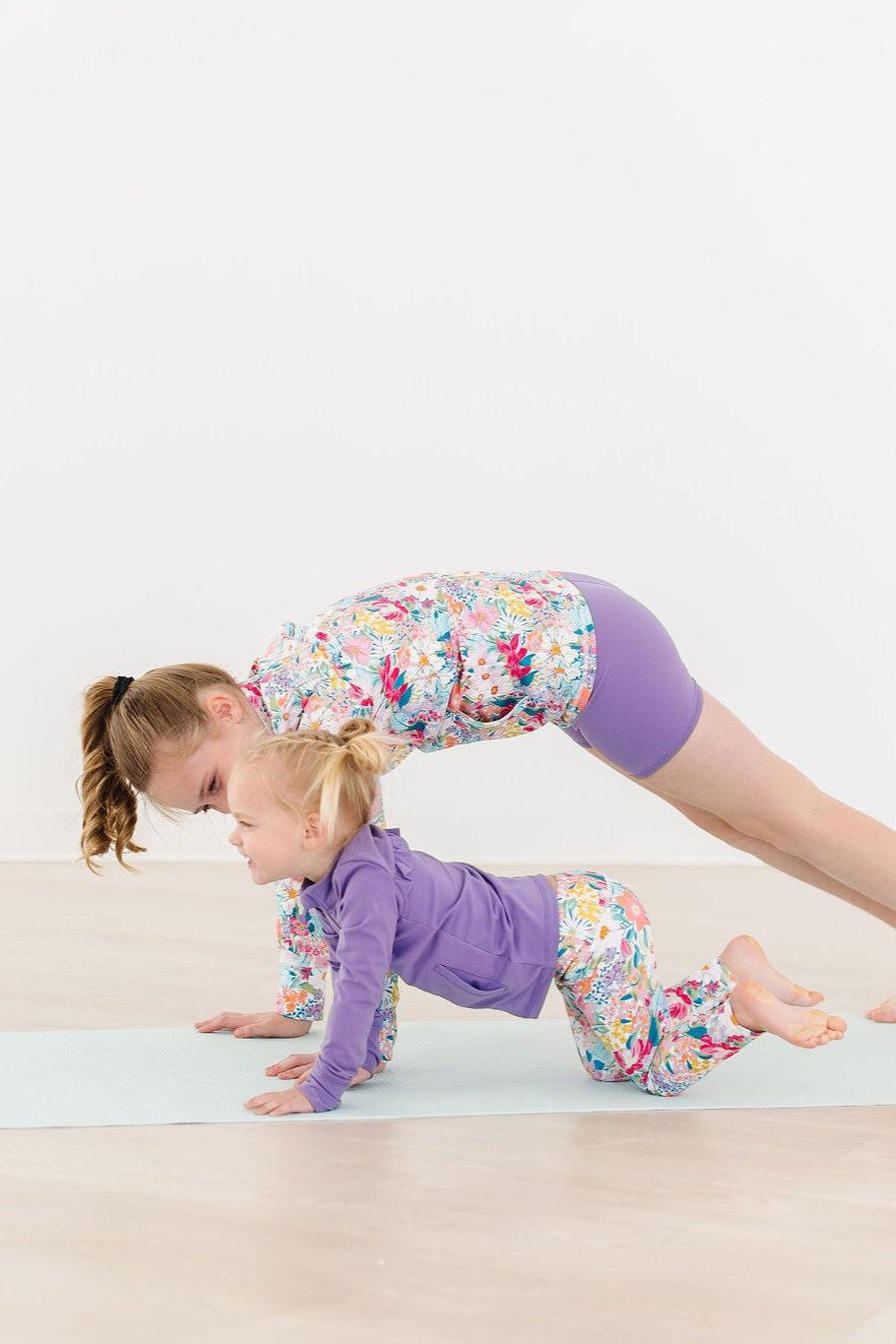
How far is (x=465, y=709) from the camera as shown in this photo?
8.04 ft

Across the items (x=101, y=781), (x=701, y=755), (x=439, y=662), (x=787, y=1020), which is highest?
(x=439, y=662)

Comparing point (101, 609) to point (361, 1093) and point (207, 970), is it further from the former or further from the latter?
point (361, 1093)

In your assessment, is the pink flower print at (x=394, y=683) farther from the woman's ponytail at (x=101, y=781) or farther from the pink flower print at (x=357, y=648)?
the woman's ponytail at (x=101, y=781)

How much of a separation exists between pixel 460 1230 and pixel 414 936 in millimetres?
574

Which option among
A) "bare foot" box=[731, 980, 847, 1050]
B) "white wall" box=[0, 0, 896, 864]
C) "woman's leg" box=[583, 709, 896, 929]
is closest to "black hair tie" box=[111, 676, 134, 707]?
"woman's leg" box=[583, 709, 896, 929]

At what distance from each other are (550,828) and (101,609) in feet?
5.25

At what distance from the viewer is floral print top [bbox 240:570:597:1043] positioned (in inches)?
89.7

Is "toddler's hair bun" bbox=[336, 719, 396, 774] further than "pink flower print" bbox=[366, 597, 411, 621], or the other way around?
"pink flower print" bbox=[366, 597, 411, 621]

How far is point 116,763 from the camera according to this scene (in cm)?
229

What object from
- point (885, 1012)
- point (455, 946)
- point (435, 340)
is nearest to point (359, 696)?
point (455, 946)

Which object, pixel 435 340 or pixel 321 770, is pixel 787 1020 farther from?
pixel 435 340

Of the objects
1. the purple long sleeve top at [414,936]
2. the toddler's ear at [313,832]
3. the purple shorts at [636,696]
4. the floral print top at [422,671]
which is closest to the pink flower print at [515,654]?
the floral print top at [422,671]

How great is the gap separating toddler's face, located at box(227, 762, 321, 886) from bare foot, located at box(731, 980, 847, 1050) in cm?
63

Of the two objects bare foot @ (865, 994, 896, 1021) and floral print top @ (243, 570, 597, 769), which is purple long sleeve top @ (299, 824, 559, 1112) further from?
bare foot @ (865, 994, 896, 1021)
